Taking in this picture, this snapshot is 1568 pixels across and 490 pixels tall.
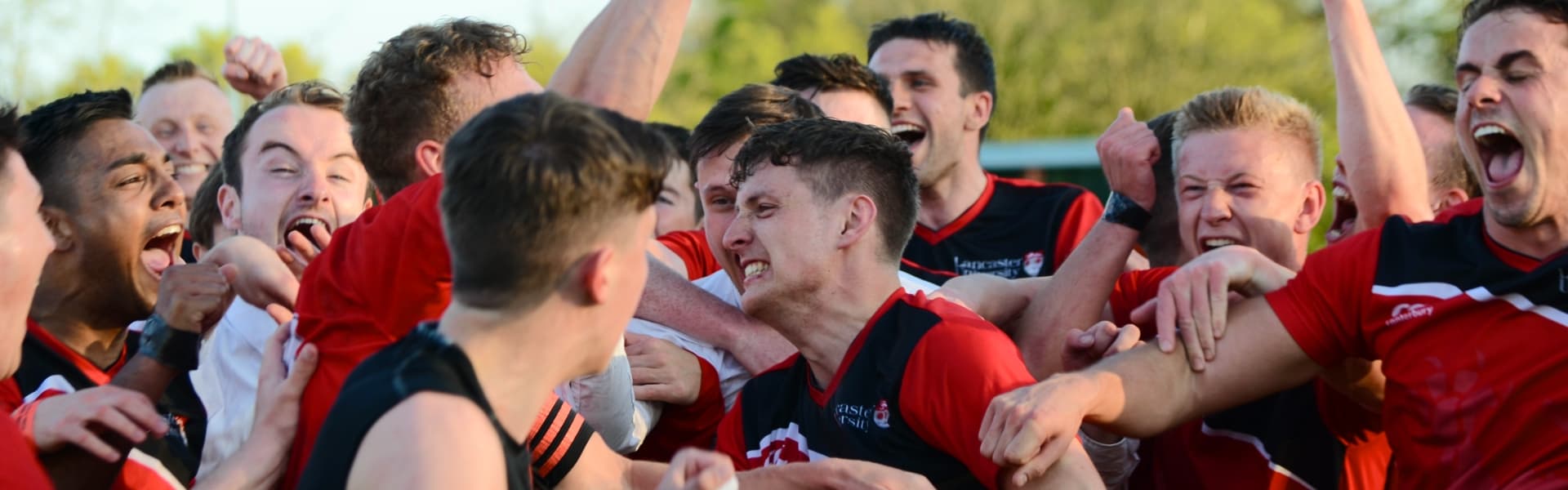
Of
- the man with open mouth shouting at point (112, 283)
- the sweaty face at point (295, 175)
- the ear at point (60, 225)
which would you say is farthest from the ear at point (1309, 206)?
the ear at point (60, 225)

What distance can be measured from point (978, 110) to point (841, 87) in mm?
1351

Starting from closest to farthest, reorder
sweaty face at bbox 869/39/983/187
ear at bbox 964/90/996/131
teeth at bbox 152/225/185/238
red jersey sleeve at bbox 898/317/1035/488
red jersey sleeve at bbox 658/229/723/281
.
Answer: red jersey sleeve at bbox 898/317/1035/488, teeth at bbox 152/225/185/238, red jersey sleeve at bbox 658/229/723/281, sweaty face at bbox 869/39/983/187, ear at bbox 964/90/996/131

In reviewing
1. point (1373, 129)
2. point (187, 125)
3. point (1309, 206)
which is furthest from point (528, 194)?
point (187, 125)

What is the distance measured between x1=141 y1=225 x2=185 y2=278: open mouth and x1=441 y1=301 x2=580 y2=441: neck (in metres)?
2.71

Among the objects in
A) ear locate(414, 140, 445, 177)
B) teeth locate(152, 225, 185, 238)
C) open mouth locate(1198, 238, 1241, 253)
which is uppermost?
ear locate(414, 140, 445, 177)

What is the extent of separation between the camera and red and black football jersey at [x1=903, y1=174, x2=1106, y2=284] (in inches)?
246

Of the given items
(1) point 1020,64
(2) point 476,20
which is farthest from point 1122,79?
(2) point 476,20

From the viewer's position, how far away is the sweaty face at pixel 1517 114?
385 cm

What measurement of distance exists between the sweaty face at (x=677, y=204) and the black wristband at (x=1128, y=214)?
2.32 metres

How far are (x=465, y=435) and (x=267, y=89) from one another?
14.5ft

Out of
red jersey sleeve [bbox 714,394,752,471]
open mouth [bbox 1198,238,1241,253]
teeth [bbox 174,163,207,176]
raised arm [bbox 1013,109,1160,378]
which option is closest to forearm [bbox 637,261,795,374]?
red jersey sleeve [bbox 714,394,752,471]

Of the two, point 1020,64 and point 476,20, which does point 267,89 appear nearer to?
point 476,20

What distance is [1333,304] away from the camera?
4074 mm

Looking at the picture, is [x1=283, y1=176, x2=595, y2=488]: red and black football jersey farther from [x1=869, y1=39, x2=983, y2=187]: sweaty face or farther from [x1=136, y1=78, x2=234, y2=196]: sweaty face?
[x1=136, y1=78, x2=234, y2=196]: sweaty face
